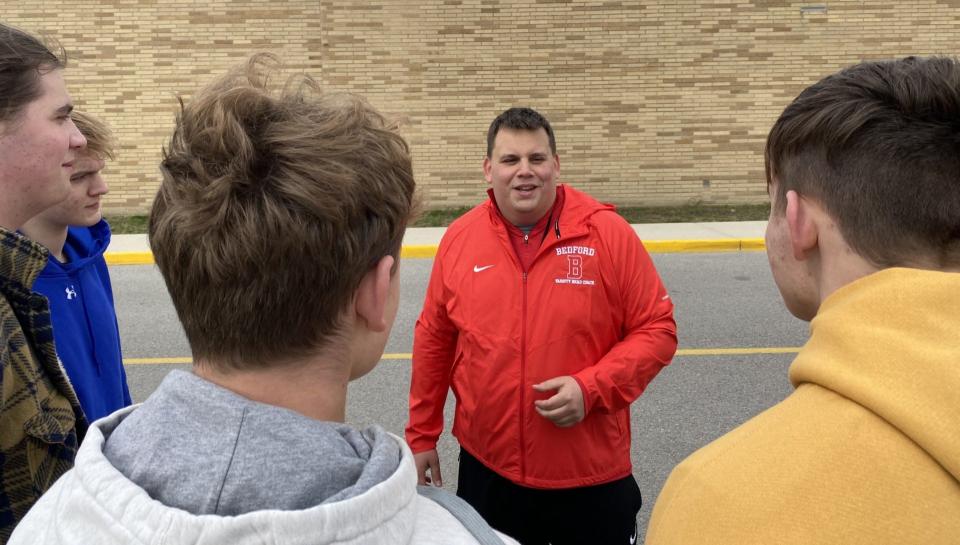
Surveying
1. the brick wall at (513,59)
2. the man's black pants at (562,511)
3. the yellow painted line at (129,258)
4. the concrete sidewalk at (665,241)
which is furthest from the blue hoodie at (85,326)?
the brick wall at (513,59)

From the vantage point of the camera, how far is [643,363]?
119 inches

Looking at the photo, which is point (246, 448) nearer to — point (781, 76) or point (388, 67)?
point (388, 67)

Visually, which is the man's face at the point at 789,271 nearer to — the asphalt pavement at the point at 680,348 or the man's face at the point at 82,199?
the man's face at the point at 82,199

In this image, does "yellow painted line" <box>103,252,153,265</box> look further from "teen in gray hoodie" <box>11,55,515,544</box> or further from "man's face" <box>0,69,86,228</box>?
"teen in gray hoodie" <box>11,55,515,544</box>

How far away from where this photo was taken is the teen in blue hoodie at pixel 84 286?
8.45ft

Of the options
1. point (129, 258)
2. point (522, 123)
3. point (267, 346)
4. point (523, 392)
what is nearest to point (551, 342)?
point (523, 392)

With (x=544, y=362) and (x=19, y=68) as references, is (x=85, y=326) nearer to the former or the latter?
(x=19, y=68)

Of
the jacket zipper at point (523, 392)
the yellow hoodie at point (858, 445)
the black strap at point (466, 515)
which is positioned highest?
the yellow hoodie at point (858, 445)

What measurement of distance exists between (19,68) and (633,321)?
7.13 ft

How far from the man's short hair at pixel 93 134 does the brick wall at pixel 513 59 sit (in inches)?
477

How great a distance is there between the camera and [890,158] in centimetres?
139

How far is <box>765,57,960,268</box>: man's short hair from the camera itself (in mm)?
1356

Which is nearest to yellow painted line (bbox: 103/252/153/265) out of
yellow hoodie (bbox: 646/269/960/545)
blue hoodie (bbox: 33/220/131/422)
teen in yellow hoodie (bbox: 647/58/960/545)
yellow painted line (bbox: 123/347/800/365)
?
yellow painted line (bbox: 123/347/800/365)

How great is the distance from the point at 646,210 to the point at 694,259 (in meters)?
3.96
